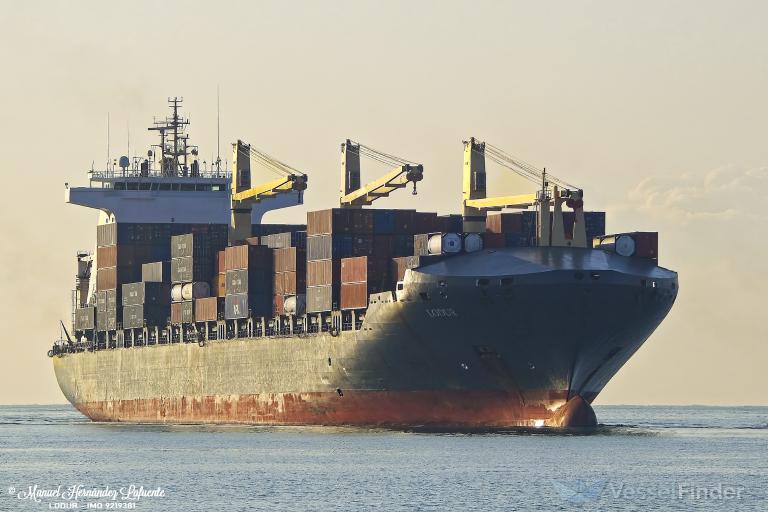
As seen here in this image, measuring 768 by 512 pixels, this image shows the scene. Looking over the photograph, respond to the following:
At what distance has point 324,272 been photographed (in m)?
93.2

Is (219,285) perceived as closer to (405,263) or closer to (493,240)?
(405,263)

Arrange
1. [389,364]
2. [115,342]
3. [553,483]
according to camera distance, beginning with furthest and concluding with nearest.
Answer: [115,342], [389,364], [553,483]

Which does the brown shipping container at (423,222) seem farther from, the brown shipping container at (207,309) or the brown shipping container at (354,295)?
the brown shipping container at (207,309)

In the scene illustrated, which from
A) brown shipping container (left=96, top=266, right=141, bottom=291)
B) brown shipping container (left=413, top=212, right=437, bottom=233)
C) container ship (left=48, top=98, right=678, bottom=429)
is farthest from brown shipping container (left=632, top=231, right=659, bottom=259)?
brown shipping container (left=96, top=266, right=141, bottom=291)

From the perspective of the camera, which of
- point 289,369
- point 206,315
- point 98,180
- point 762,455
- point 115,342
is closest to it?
point 762,455

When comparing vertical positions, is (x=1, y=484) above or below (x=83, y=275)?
below

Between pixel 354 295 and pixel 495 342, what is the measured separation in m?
10.4

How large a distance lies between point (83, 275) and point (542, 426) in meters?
53.7

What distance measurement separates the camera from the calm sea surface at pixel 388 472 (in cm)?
5950

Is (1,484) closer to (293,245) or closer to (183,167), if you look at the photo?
(293,245)

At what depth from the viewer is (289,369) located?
318 ft

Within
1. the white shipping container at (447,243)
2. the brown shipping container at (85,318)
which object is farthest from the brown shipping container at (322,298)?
the brown shipping container at (85,318)

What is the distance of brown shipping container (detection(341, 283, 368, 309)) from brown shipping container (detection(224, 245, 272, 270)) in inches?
341

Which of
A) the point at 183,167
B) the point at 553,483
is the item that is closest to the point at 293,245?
the point at 183,167
